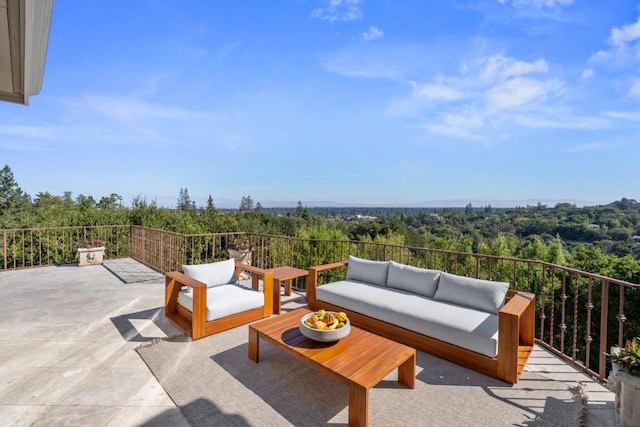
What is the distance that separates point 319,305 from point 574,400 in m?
2.68

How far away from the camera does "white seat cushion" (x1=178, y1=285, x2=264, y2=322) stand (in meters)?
3.42

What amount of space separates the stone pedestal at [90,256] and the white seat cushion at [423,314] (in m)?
6.20

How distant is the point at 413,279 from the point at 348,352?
166 centimetres

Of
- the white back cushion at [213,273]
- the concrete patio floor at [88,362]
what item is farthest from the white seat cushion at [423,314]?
the white back cushion at [213,273]

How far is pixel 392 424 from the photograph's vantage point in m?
2.04

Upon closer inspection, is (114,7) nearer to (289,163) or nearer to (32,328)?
(32,328)

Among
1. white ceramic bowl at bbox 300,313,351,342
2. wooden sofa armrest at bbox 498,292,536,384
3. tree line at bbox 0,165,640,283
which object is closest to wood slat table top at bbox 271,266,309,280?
white ceramic bowl at bbox 300,313,351,342

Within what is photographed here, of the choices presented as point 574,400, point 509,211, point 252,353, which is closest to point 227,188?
point 252,353

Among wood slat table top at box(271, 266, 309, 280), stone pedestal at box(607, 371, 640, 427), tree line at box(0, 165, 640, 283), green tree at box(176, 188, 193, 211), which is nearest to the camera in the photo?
stone pedestal at box(607, 371, 640, 427)

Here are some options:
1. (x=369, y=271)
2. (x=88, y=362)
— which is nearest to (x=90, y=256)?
(x=88, y=362)

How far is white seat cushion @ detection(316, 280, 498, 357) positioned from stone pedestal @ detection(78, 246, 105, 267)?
6202mm

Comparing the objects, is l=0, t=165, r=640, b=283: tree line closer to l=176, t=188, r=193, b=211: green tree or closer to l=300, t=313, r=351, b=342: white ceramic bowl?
l=176, t=188, r=193, b=211: green tree

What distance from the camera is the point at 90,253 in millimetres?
7062

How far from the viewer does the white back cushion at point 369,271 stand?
158 inches
